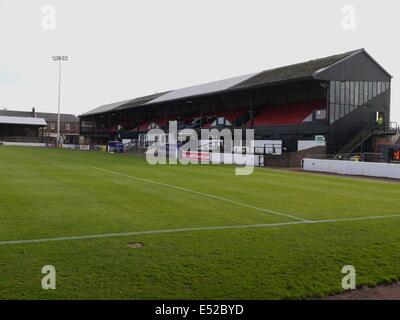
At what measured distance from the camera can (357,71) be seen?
4006cm

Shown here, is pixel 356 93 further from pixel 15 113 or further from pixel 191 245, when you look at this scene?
pixel 15 113

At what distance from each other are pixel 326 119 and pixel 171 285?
34749 mm

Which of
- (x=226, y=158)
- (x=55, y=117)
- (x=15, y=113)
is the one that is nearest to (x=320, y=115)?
(x=226, y=158)

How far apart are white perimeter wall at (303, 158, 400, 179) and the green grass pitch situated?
11.9m

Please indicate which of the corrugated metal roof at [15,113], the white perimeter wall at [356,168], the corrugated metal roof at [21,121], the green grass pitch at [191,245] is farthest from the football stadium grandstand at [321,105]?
the corrugated metal roof at [15,113]

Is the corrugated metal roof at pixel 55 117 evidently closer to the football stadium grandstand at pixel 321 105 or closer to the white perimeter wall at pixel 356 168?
the football stadium grandstand at pixel 321 105

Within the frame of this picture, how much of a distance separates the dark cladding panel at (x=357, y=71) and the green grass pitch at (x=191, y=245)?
2606cm

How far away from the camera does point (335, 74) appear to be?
126 ft

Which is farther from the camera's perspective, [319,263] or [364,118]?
[364,118]

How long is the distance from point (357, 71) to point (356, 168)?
16.0 metres

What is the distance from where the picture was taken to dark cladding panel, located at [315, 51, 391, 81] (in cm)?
3815

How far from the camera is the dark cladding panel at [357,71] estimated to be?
38.1 meters
